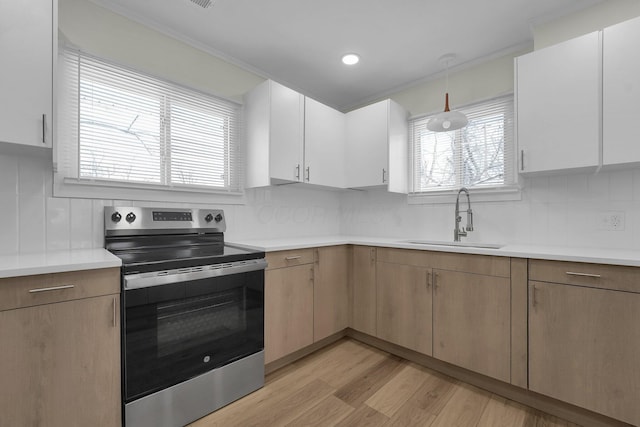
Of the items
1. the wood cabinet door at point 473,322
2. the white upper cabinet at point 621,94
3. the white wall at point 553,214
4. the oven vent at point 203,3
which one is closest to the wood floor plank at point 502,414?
the wood cabinet door at point 473,322

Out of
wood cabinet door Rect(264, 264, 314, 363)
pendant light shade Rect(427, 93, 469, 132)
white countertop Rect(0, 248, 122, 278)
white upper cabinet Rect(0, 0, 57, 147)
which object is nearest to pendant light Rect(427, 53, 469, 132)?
pendant light shade Rect(427, 93, 469, 132)

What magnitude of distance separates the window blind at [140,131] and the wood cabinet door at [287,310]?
3.06ft

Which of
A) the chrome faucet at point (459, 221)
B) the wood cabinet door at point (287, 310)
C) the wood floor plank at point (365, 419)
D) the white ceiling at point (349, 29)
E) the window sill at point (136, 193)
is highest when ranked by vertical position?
the white ceiling at point (349, 29)

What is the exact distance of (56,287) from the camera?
1.25m

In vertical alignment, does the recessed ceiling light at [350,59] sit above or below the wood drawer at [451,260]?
above

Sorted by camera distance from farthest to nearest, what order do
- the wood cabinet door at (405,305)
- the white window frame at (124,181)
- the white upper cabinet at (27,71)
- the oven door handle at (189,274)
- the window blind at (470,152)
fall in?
1. the window blind at (470,152)
2. the wood cabinet door at (405,305)
3. the white window frame at (124,181)
4. the oven door handle at (189,274)
5. the white upper cabinet at (27,71)

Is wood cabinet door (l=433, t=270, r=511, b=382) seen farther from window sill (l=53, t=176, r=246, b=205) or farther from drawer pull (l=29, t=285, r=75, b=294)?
drawer pull (l=29, t=285, r=75, b=294)

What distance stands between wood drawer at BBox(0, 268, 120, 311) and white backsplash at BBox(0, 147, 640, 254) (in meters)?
0.62

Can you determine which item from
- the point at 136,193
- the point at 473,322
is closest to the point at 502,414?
the point at 473,322

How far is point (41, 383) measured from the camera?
4.01ft

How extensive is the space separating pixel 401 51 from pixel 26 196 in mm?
2793

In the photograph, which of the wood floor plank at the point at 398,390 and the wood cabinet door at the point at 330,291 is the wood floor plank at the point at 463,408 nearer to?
the wood floor plank at the point at 398,390

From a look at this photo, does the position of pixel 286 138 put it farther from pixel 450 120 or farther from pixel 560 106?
pixel 560 106

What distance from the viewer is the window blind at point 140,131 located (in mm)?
1802
